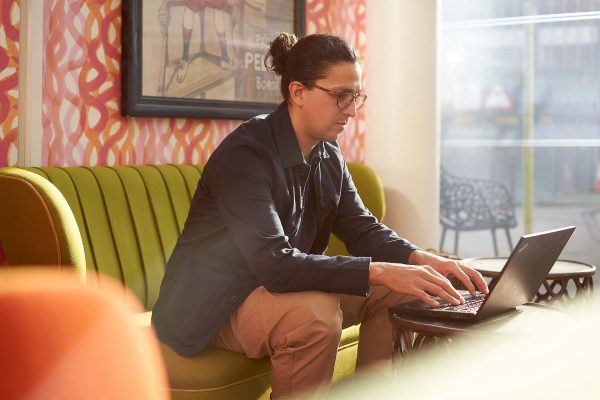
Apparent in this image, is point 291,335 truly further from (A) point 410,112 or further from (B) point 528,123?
(B) point 528,123

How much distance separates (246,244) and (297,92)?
0.51 meters

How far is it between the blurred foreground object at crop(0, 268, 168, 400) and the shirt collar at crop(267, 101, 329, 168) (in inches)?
51.8

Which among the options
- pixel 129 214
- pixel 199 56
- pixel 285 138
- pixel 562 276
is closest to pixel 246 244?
pixel 285 138

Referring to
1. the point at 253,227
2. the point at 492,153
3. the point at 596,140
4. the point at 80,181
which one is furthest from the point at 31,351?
the point at 492,153

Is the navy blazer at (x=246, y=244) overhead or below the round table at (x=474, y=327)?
overhead

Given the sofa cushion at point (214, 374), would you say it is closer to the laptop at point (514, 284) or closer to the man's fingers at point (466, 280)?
the laptop at point (514, 284)

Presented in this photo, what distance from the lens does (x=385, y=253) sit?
2562 millimetres

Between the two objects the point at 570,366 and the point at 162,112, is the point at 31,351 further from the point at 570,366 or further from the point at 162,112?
the point at 162,112

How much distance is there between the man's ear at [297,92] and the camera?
2432 millimetres

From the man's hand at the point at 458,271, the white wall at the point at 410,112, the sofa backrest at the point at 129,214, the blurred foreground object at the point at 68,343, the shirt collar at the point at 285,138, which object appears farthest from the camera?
the white wall at the point at 410,112

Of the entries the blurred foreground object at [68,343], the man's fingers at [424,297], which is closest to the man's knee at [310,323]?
the man's fingers at [424,297]

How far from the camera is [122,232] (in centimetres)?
282

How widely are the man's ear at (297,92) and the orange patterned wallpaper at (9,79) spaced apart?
1014 mm

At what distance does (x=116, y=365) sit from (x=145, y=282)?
1.83 m
